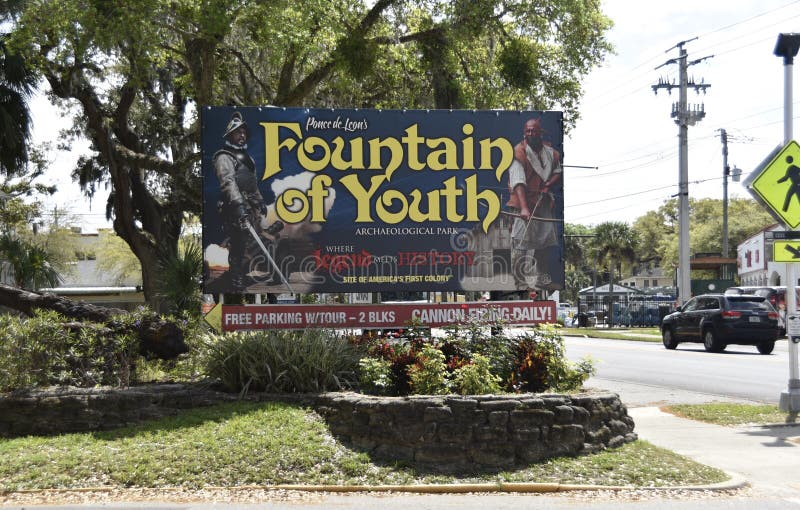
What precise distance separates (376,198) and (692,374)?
1042 cm

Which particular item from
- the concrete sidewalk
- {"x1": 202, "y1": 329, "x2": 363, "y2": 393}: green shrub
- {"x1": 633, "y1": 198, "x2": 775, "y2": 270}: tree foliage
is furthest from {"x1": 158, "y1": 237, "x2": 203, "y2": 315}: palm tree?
{"x1": 633, "y1": 198, "x2": 775, "y2": 270}: tree foliage

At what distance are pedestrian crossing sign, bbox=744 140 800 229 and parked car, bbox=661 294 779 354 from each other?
41.4ft

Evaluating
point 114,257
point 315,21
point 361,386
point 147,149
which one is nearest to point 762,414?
point 361,386

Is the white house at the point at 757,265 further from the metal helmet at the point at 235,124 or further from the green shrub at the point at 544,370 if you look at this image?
the metal helmet at the point at 235,124

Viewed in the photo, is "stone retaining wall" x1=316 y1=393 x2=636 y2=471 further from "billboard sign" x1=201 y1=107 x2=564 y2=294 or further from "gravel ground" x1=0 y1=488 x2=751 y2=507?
"billboard sign" x1=201 y1=107 x2=564 y2=294

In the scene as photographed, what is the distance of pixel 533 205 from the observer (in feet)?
39.2

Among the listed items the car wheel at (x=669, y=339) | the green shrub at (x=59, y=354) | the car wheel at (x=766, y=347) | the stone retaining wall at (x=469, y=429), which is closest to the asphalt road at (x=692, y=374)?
the car wheel at (x=766, y=347)

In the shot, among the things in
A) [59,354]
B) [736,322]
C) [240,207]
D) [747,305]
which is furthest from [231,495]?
[747,305]

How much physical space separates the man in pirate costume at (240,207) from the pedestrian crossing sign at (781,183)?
Answer: 23.5 ft

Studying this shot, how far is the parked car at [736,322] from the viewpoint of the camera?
78.4 ft

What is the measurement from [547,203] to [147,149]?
18.1 metres

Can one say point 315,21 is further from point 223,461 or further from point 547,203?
point 223,461

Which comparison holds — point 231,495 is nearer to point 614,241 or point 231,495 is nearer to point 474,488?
point 474,488

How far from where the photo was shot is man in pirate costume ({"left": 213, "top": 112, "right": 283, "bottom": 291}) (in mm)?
11438
